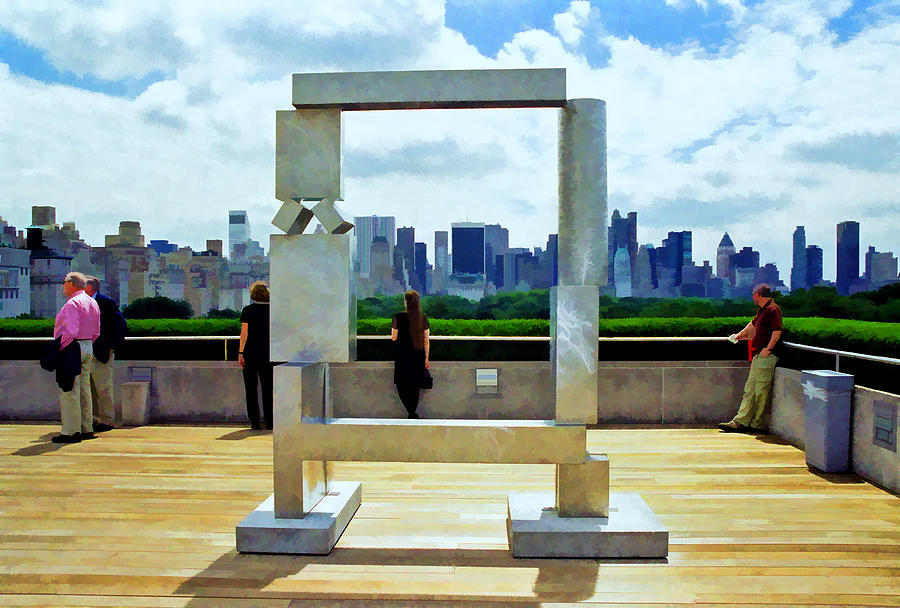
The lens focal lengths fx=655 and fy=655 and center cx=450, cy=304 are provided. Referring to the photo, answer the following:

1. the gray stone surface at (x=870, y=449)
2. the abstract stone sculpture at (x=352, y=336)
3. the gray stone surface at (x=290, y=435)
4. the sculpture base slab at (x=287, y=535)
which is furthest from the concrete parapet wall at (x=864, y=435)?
the gray stone surface at (x=290, y=435)

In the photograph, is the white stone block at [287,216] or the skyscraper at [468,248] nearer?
the white stone block at [287,216]

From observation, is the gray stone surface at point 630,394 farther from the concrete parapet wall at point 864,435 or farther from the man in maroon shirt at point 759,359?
the concrete parapet wall at point 864,435

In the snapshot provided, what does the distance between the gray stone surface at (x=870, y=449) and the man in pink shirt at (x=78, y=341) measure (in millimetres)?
8069

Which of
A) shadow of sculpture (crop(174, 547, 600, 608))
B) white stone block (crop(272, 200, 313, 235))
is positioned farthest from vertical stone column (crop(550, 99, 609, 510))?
white stone block (crop(272, 200, 313, 235))

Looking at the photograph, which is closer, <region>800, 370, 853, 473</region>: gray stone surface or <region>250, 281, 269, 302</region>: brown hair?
<region>800, 370, 853, 473</region>: gray stone surface

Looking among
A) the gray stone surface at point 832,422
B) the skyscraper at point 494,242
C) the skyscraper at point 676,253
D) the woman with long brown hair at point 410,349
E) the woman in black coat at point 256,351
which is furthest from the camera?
the skyscraper at point 676,253

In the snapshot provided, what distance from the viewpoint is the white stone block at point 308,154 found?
427 centimetres

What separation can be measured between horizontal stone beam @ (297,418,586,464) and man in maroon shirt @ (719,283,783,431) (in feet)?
15.1

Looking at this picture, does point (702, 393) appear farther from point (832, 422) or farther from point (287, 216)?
point (287, 216)

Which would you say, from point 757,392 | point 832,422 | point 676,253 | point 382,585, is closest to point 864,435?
point 832,422

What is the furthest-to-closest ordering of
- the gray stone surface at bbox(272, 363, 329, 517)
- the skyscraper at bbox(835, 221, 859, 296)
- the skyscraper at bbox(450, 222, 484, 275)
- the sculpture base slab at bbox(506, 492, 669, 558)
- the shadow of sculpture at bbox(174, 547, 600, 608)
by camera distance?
the skyscraper at bbox(835, 221, 859, 296) → the skyscraper at bbox(450, 222, 484, 275) → the gray stone surface at bbox(272, 363, 329, 517) → the sculpture base slab at bbox(506, 492, 669, 558) → the shadow of sculpture at bbox(174, 547, 600, 608)

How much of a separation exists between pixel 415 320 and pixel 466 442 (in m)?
3.68

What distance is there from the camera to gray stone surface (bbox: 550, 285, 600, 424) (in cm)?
417

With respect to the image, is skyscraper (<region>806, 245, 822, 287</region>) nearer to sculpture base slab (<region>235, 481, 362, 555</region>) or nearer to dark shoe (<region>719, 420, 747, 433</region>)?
dark shoe (<region>719, 420, 747, 433</region>)
